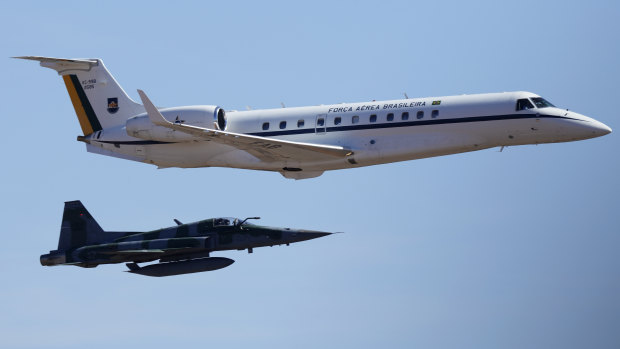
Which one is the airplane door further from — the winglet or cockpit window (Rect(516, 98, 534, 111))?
cockpit window (Rect(516, 98, 534, 111))

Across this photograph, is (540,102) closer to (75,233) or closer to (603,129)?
(603,129)

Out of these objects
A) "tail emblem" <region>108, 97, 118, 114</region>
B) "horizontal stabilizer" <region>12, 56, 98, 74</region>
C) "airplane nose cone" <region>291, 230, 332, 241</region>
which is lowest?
"airplane nose cone" <region>291, 230, 332, 241</region>

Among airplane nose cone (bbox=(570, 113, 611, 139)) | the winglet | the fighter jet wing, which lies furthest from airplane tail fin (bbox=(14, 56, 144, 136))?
airplane nose cone (bbox=(570, 113, 611, 139))

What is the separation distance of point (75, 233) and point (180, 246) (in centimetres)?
576

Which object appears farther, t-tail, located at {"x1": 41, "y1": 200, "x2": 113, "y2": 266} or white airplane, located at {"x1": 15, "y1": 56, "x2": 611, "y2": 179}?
t-tail, located at {"x1": 41, "y1": 200, "x2": 113, "y2": 266}

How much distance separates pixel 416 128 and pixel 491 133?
8.19 feet

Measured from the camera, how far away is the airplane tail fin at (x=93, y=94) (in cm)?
4556

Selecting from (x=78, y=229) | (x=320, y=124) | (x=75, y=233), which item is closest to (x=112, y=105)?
(x=78, y=229)

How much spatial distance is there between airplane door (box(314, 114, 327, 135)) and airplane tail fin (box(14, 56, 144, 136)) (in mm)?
7850

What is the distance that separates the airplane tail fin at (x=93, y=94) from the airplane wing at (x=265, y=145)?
564 cm

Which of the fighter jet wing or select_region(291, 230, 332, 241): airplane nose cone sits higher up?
select_region(291, 230, 332, 241): airplane nose cone

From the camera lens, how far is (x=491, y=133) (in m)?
39.6

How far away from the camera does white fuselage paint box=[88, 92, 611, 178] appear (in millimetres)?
39469

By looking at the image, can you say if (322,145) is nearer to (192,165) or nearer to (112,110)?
(192,165)
